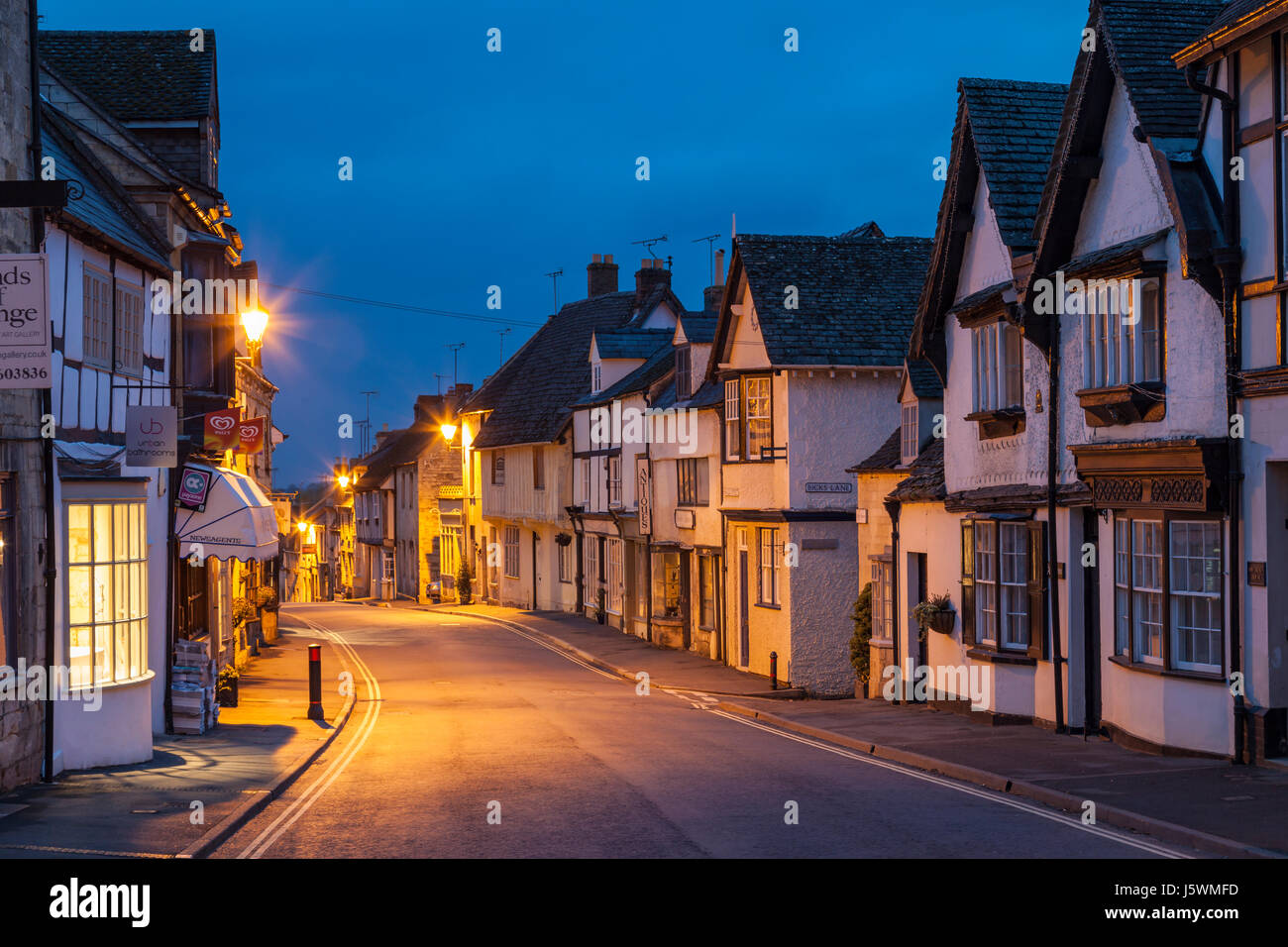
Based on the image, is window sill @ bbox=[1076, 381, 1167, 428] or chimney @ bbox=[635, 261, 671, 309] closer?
window sill @ bbox=[1076, 381, 1167, 428]

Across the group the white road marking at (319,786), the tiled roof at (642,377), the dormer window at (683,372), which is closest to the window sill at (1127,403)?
the white road marking at (319,786)

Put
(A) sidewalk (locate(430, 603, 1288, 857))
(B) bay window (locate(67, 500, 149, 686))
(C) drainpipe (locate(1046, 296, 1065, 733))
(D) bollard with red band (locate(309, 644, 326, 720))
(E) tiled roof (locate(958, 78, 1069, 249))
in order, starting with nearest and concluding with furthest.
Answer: (A) sidewalk (locate(430, 603, 1288, 857)) < (B) bay window (locate(67, 500, 149, 686)) < (C) drainpipe (locate(1046, 296, 1065, 733)) < (E) tiled roof (locate(958, 78, 1069, 249)) < (D) bollard with red band (locate(309, 644, 326, 720))

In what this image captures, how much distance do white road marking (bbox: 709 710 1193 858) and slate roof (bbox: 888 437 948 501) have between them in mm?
4642

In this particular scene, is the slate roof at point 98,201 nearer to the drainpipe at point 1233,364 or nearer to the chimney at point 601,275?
the drainpipe at point 1233,364

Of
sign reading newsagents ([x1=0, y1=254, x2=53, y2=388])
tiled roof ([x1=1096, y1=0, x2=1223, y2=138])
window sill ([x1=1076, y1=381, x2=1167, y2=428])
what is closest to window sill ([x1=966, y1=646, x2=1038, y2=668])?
window sill ([x1=1076, y1=381, x2=1167, y2=428])

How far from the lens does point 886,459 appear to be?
26.5 meters

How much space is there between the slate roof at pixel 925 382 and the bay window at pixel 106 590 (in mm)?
13680

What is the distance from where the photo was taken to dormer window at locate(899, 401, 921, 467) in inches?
985

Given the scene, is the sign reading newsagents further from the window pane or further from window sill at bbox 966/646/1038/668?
window sill at bbox 966/646/1038/668

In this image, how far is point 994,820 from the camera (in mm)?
12539

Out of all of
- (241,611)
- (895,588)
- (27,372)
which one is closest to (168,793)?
(27,372)

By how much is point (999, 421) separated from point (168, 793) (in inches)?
492

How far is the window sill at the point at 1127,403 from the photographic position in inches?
624
